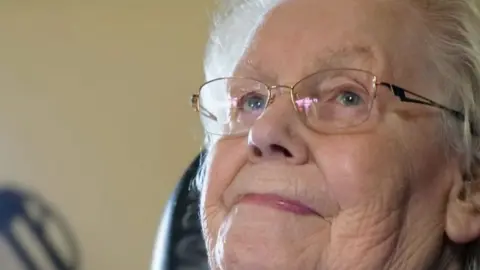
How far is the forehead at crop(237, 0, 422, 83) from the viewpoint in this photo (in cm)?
106

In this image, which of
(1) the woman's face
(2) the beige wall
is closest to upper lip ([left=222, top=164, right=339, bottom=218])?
(1) the woman's face

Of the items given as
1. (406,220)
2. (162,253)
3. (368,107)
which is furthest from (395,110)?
(162,253)

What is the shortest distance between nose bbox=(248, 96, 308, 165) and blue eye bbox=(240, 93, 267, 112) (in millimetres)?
116

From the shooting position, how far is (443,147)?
1.07 metres

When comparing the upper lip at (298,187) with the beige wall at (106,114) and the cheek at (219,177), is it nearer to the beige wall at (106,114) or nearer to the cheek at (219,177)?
the cheek at (219,177)

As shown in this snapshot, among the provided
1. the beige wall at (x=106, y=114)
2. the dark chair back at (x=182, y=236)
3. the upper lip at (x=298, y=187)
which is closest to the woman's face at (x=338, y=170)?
the upper lip at (x=298, y=187)

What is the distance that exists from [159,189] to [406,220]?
1.06 m

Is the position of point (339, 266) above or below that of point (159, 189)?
above

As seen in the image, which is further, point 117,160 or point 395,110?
point 117,160

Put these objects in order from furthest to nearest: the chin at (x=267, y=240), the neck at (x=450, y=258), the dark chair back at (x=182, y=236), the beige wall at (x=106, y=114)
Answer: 1. the beige wall at (x=106, y=114)
2. the dark chair back at (x=182, y=236)
3. the neck at (x=450, y=258)
4. the chin at (x=267, y=240)

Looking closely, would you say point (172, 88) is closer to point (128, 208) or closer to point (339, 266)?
point (128, 208)

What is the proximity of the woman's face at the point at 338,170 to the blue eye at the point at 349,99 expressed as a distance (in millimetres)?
28

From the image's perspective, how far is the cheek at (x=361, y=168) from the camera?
0.99 metres

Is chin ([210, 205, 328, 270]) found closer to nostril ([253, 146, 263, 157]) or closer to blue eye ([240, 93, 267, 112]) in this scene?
nostril ([253, 146, 263, 157])
